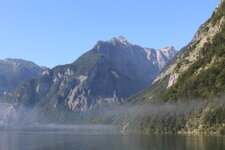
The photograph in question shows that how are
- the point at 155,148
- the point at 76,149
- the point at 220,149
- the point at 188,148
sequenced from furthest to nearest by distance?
the point at 76,149 → the point at 155,148 → the point at 188,148 → the point at 220,149

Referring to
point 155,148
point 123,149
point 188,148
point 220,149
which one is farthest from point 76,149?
point 220,149

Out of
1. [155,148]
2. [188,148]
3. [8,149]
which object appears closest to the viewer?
[188,148]

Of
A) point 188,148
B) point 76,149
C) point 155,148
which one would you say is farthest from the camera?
point 76,149

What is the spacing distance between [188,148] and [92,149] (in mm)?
44750

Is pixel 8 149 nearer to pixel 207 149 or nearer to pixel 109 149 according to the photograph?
pixel 109 149

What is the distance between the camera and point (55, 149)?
604 ft

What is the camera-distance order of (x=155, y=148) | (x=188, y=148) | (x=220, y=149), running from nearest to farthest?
(x=220, y=149) → (x=188, y=148) → (x=155, y=148)

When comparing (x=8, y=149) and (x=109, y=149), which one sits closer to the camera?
(x=109, y=149)

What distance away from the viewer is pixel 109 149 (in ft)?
558

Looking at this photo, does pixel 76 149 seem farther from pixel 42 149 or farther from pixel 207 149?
pixel 207 149

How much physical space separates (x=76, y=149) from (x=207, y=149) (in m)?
63.4

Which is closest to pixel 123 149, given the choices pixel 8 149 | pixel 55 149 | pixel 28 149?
pixel 55 149

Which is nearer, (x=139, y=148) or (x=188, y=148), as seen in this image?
(x=188, y=148)

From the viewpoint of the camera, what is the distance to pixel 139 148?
548ft
